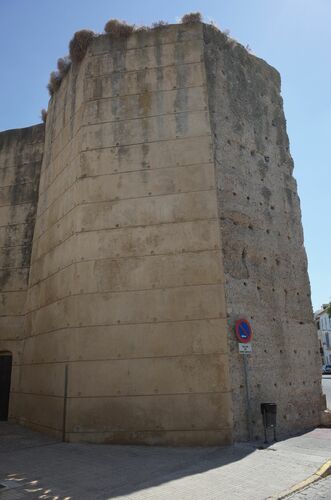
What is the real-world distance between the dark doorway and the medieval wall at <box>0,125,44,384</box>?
0.36 m

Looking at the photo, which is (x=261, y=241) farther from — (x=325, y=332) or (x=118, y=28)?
(x=325, y=332)

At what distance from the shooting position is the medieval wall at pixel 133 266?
25.8 ft

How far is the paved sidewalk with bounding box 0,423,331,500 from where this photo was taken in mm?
4934

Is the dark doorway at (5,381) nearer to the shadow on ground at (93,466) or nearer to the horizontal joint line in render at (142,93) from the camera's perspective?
the shadow on ground at (93,466)

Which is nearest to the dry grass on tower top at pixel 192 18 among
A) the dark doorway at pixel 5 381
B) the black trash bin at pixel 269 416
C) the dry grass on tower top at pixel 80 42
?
the dry grass on tower top at pixel 80 42

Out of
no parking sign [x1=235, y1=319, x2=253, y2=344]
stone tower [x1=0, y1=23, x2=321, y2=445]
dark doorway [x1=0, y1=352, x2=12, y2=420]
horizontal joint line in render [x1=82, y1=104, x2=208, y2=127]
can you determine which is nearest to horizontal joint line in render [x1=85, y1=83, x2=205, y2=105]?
stone tower [x1=0, y1=23, x2=321, y2=445]

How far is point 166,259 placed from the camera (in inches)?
340

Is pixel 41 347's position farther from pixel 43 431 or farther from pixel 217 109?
pixel 217 109

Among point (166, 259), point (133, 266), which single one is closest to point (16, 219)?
point (133, 266)

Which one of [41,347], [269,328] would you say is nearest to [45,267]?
[41,347]

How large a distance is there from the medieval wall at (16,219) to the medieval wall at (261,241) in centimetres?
644

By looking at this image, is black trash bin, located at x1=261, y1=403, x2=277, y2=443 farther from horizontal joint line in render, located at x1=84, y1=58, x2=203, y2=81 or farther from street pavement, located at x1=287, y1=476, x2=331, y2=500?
horizontal joint line in render, located at x1=84, y1=58, x2=203, y2=81

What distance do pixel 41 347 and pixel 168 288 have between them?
388cm

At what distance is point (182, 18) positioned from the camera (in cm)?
1023
